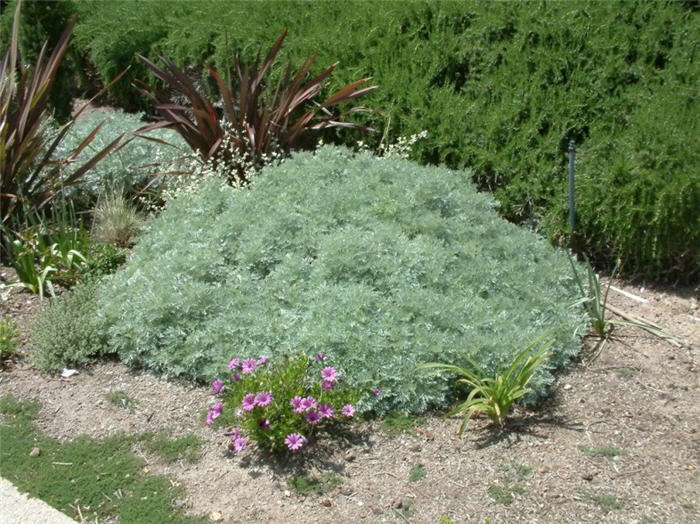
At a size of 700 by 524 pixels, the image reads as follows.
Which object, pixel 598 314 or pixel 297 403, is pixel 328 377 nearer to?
pixel 297 403

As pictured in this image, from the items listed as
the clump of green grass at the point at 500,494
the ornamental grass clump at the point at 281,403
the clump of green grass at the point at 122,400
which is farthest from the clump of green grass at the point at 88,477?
the clump of green grass at the point at 500,494

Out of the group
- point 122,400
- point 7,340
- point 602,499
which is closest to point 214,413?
point 122,400

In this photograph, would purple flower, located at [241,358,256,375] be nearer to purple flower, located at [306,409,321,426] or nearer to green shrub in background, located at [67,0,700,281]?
purple flower, located at [306,409,321,426]

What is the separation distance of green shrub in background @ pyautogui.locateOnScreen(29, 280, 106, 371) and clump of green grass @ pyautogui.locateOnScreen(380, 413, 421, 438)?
5.82ft

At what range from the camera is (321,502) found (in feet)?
10.9

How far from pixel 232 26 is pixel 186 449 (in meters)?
5.32

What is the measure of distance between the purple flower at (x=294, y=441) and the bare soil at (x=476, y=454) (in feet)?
0.42

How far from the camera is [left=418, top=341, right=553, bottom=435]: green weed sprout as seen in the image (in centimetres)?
366

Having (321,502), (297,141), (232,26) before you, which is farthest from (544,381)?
(232,26)

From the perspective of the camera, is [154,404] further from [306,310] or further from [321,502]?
[321,502]

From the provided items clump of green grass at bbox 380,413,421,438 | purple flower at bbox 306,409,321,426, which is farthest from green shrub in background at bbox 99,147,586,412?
purple flower at bbox 306,409,321,426

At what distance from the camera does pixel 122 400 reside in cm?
413

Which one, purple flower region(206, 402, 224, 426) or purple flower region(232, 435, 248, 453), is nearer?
purple flower region(232, 435, 248, 453)

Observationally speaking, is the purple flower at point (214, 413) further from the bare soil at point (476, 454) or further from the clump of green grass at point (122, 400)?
the clump of green grass at point (122, 400)
